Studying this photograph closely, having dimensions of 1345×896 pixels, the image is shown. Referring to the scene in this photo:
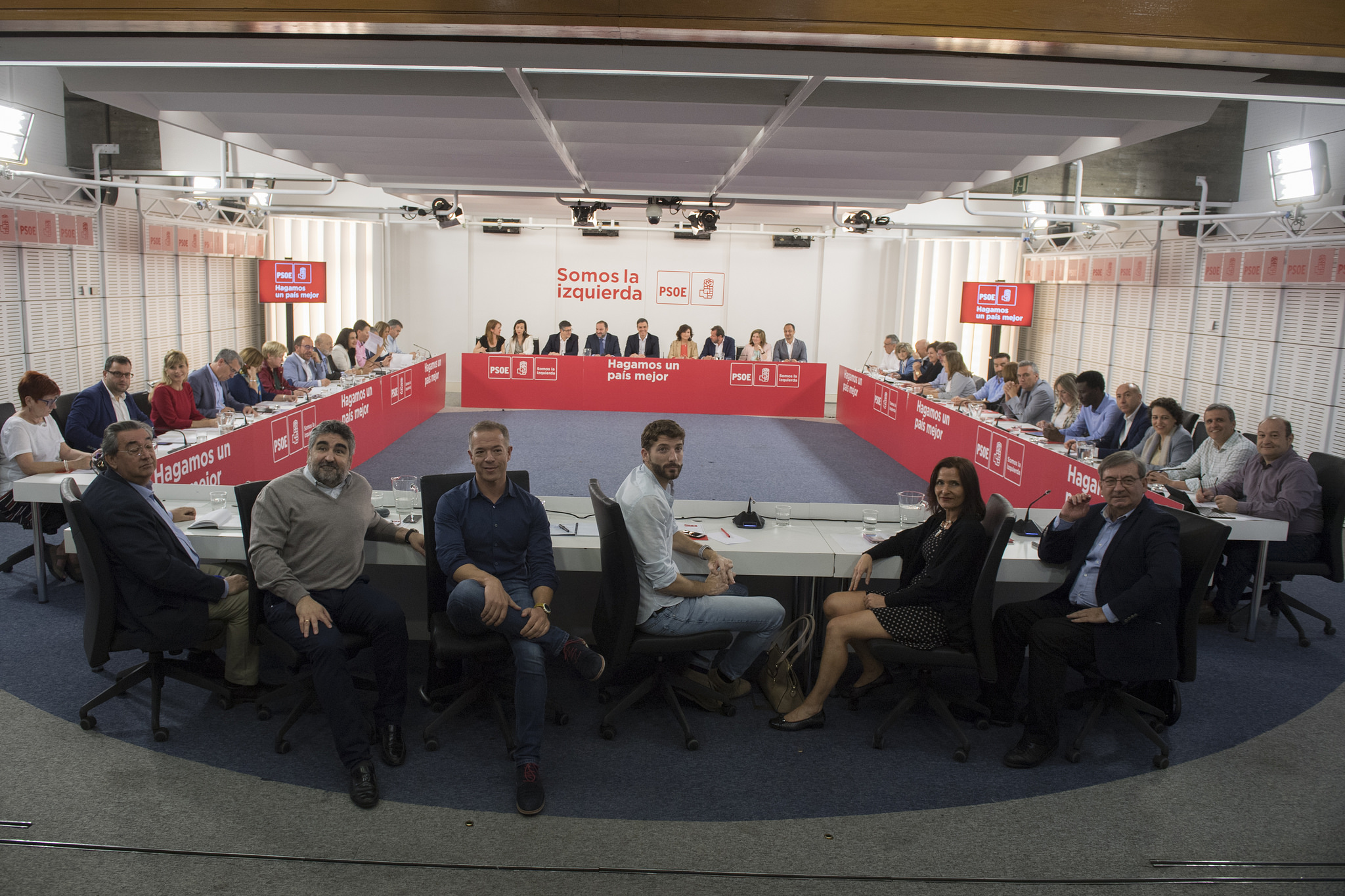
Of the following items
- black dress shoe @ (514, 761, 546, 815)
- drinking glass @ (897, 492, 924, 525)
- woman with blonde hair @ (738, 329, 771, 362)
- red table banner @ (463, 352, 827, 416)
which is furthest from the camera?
woman with blonde hair @ (738, 329, 771, 362)

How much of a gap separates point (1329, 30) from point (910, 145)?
4210 millimetres

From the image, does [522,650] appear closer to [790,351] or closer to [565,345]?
[565,345]

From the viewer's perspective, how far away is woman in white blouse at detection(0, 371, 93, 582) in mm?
4926

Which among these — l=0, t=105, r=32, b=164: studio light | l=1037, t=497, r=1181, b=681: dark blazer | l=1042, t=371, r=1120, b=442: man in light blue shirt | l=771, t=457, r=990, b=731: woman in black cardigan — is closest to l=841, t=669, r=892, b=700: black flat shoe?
l=771, t=457, r=990, b=731: woman in black cardigan

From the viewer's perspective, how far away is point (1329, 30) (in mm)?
1475

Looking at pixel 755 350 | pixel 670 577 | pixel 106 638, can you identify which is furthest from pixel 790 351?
pixel 106 638

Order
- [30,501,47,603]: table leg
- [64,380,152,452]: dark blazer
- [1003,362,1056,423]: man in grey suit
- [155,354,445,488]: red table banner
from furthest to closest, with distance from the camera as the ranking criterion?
[1003,362,1056,423]: man in grey suit
[155,354,445,488]: red table banner
[64,380,152,452]: dark blazer
[30,501,47,603]: table leg

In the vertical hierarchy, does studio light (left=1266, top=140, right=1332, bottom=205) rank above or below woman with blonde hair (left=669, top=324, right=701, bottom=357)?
above

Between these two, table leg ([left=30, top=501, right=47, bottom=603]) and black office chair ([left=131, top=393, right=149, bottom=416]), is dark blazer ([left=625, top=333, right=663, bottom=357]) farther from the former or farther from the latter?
table leg ([left=30, top=501, right=47, bottom=603])

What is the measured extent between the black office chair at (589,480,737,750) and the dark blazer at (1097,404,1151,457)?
4.28 meters

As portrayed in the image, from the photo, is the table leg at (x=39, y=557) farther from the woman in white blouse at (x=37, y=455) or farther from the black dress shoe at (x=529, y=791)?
the black dress shoe at (x=529, y=791)

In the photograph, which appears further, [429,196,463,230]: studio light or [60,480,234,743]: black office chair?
[429,196,463,230]: studio light

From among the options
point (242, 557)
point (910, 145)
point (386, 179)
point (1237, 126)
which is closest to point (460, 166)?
point (386, 179)

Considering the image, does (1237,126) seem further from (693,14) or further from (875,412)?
(693,14)
